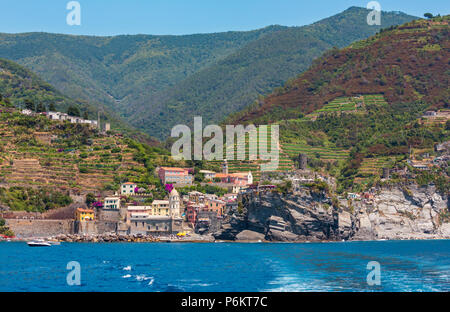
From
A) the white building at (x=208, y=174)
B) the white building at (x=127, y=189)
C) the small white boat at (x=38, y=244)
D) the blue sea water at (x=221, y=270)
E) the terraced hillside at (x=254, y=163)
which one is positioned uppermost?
the terraced hillside at (x=254, y=163)

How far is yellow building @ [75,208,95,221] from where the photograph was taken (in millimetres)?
119125

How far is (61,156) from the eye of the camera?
452 ft

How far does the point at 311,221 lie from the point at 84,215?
124 ft

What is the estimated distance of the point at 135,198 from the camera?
130750 mm

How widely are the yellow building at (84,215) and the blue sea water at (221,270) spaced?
1230 inches

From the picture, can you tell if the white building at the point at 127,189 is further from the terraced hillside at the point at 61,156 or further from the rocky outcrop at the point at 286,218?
the rocky outcrop at the point at 286,218

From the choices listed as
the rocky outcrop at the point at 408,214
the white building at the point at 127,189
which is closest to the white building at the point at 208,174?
the white building at the point at 127,189

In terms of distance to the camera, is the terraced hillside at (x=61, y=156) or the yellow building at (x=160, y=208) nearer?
the yellow building at (x=160, y=208)

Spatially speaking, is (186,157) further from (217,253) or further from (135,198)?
(217,253)

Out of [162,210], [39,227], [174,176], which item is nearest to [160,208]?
[162,210]

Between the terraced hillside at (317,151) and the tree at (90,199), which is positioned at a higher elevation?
the terraced hillside at (317,151)

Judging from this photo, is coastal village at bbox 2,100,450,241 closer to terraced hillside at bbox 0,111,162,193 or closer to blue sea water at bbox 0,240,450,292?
terraced hillside at bbox 0,111,162,193

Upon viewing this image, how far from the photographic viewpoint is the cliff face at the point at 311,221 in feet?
377

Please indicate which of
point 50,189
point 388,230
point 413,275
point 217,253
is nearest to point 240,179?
point 388,230
